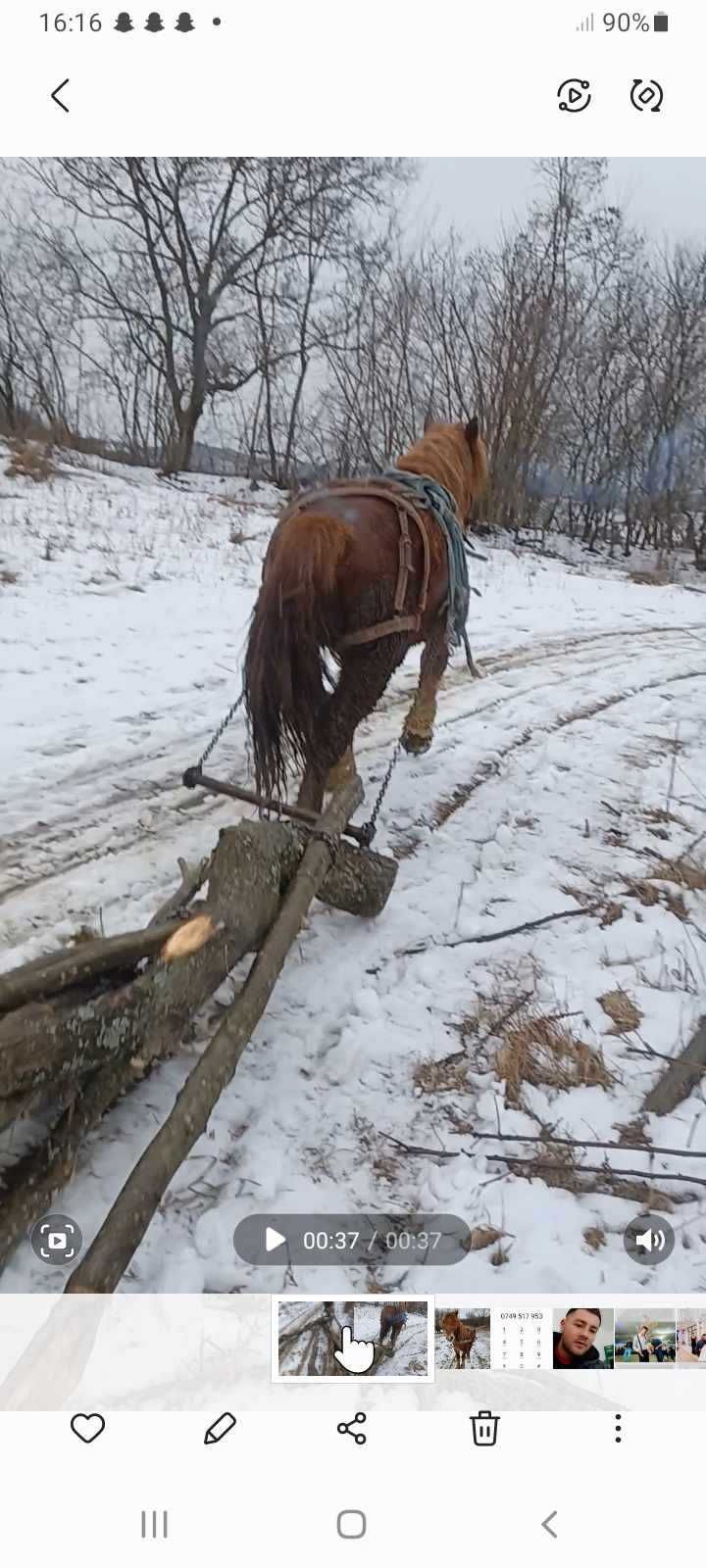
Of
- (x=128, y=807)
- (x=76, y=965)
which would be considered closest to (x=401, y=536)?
(x=128, y=807)

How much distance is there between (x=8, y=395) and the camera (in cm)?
875

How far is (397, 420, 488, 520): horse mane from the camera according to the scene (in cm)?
356

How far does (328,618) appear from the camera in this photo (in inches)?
108

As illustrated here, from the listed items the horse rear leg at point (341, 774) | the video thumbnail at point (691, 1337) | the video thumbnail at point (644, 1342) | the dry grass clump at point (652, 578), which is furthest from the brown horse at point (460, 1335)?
the dry grass clump at point (652, 578)

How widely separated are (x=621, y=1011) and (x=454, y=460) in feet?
8.18

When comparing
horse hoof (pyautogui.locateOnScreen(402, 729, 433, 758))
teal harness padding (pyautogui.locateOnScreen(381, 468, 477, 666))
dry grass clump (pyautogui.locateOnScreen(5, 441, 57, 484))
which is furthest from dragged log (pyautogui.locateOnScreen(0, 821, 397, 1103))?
dry grass clump (pyautogui.locateOnScreen(5, 441, 57, 484))

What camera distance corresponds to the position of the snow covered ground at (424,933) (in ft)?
5.49

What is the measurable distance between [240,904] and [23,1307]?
933 mm

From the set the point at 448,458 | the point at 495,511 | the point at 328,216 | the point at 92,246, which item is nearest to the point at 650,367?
the point at 495,511

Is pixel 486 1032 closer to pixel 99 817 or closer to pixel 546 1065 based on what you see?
pixel 546 1065

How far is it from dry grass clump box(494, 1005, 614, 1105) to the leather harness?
4.52ft

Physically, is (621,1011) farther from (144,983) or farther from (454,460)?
(454,460)

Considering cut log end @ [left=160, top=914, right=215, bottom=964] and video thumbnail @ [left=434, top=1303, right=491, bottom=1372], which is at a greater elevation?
cut log end @ [left=160, top=914, right=215, bottom=964]
